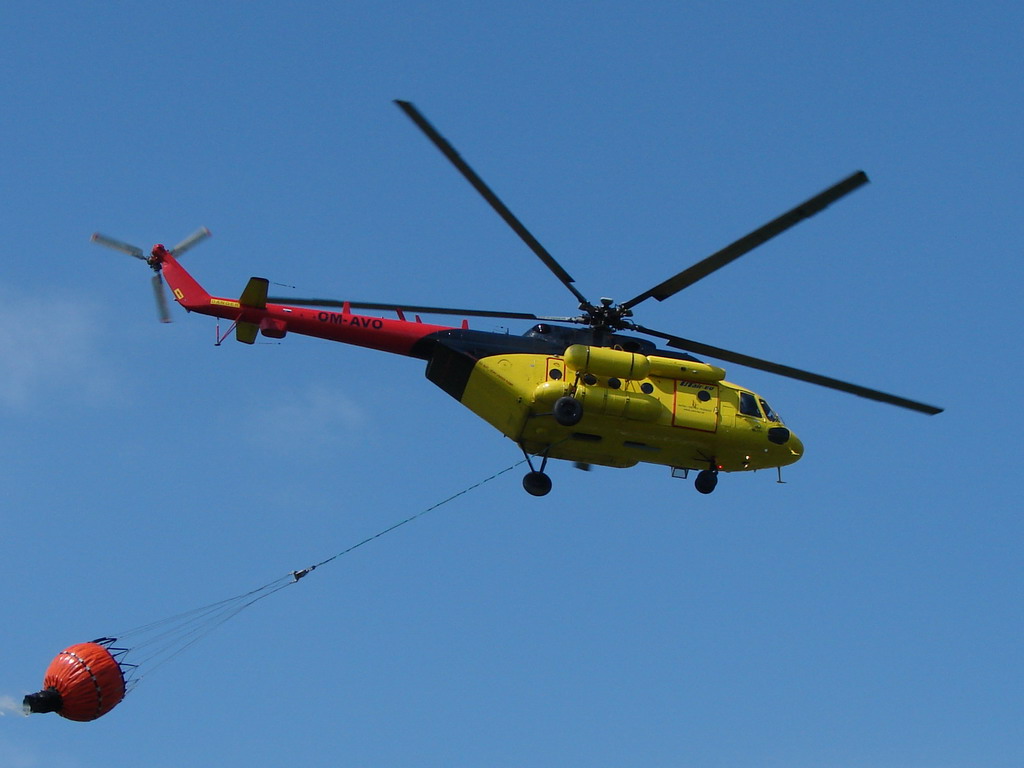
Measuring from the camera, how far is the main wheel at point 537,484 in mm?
30094

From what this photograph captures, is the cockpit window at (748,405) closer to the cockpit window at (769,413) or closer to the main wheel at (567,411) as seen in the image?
the cockpit window at (769,413)

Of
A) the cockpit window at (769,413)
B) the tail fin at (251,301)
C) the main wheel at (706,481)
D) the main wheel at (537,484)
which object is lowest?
the main wheel at (537,484)

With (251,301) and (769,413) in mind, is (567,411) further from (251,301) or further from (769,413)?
(251,301)

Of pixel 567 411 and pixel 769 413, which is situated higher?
pixel 769 413

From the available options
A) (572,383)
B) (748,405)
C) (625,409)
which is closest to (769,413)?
(748,405)

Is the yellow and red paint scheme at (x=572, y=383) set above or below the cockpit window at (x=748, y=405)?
below

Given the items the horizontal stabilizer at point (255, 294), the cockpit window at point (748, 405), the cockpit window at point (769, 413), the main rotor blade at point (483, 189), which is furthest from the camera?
the cockpit window at point (769, 413)

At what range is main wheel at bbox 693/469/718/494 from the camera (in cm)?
3038

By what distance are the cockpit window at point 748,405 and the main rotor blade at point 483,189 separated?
4306 millimetres

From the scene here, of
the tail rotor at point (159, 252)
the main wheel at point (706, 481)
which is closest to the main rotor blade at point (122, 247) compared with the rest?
the tail rotor at point (159, 252)

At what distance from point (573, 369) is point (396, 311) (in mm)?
3795

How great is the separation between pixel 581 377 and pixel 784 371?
180 inches

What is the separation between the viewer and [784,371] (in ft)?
100

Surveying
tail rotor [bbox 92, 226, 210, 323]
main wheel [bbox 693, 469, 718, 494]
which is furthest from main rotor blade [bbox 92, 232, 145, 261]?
main wheel [bbox 693, 469, 718, 494]
